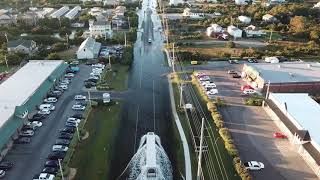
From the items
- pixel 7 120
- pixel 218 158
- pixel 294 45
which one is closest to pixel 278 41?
A: pixel 294 45

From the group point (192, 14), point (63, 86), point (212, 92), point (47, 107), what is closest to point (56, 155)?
point (47, 107)

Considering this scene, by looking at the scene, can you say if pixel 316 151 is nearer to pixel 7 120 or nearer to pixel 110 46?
pixel 7 120

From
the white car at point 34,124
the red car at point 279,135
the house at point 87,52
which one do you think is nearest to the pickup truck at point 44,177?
the white car at point 34,124

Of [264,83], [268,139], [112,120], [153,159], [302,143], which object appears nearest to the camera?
[153,159]

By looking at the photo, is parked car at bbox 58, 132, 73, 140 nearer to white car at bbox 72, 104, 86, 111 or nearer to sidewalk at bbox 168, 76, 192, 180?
white car at bbox 72, 104, 86, 111

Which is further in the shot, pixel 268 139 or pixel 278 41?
pixel 278 41

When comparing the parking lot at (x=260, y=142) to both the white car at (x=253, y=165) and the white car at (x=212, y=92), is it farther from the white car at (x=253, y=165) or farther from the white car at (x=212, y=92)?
the white car at (x=212, y=92)

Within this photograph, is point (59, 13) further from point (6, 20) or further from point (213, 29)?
point (213, 29)
